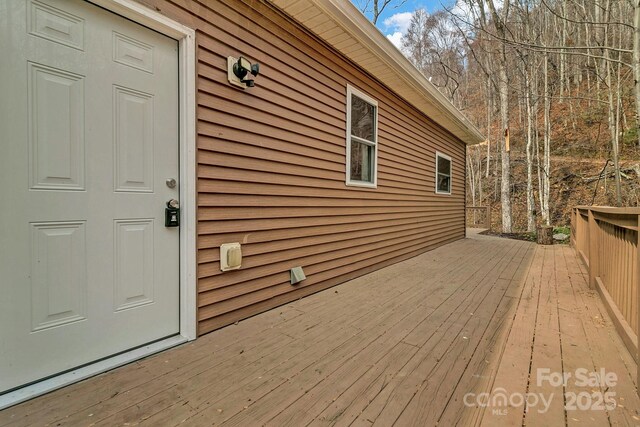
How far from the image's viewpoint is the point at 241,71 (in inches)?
93.4

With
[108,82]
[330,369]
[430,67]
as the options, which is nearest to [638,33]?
[330,369]

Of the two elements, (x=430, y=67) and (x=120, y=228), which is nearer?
(x=120, y=228)

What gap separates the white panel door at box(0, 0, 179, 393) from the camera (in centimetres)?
146

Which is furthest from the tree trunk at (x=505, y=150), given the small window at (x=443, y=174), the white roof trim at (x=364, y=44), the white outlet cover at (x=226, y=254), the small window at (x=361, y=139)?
the white outlet cover at (x=226, y=254)

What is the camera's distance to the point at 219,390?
156 cm

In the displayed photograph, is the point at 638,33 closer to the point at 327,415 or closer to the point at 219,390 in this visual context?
the point at 327,415

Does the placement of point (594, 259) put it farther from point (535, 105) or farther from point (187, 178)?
point (535, 105)

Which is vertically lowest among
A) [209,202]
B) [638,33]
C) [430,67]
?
[209,202]

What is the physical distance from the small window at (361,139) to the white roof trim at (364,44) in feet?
1.32

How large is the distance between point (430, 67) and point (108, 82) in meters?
16.1

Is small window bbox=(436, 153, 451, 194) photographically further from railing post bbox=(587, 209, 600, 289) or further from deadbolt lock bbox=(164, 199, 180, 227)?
deadbolt lock bbox=(164, 199, 180, 227)

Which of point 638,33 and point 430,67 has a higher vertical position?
point 430,67

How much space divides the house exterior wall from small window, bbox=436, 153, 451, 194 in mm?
2722

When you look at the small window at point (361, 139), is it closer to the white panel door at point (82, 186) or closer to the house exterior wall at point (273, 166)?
the house exterior wall at point (273, 166)
